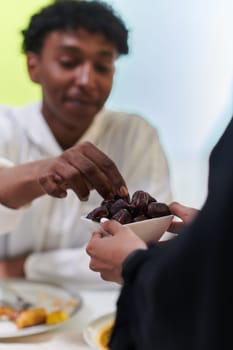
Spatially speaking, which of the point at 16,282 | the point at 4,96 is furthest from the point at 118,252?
the point at 4,96

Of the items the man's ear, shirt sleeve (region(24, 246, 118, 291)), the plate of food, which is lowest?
shirt sleeve (region(24, 246, 118, 291))

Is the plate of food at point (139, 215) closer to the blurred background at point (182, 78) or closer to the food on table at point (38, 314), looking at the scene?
the food on table at point (38, 314)

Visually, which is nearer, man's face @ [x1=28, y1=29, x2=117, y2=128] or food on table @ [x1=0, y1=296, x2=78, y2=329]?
food on table @ [x1=0, y1=296, x2=78, y2=329]

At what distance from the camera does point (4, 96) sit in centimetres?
187

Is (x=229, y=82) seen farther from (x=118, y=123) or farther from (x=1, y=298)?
(x=1, y=298)

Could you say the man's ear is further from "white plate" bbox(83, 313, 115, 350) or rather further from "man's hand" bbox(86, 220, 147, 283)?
"man's hand" bbox(86, 220, 147, 283)

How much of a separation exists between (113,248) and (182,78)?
152 cm

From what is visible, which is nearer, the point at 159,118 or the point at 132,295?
the point at 132,295

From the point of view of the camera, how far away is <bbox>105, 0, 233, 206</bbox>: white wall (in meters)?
2.03

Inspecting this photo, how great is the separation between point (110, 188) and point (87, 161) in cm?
7

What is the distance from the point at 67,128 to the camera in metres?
1.56

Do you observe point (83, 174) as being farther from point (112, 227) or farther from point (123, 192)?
point (112, 227)

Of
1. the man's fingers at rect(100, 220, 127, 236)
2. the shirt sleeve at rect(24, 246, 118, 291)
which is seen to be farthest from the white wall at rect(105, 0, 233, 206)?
the man's fingers at rect(100, 220, 127, 236)

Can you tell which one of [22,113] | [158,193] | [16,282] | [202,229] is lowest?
[16,282]
